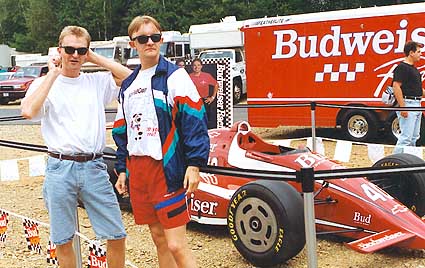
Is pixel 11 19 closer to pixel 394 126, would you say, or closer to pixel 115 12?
pixel 115 12

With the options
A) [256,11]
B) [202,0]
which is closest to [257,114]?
[256,11]

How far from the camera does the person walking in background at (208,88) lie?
374 inches

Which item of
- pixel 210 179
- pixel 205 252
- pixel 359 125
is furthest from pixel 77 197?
pixel 359 125

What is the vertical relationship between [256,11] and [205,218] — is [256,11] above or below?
above

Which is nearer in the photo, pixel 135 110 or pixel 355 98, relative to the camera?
pixel 135 110

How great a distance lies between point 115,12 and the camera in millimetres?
57875

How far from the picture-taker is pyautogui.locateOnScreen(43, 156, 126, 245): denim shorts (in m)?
3.42

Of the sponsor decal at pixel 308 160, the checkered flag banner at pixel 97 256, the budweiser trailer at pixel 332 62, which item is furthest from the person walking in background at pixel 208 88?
the checkered flag banner at pixel 97 256

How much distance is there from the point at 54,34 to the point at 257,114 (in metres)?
53.2

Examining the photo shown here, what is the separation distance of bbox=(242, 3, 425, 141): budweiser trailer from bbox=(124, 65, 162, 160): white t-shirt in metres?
8.51

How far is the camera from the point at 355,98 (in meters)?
11.6

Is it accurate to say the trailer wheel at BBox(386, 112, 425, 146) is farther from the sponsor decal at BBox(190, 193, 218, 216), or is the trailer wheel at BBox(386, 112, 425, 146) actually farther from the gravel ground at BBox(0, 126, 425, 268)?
the sponsor decal at BBox(190, 193, 218, 216)

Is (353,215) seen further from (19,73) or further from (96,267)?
(19,73)

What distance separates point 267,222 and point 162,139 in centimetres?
185
